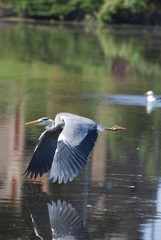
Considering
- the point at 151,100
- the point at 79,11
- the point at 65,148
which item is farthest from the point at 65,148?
the point at 79,11

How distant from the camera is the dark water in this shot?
30.3 ft

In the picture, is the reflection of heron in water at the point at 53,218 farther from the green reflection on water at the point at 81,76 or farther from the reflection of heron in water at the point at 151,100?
the reflection of heron in water at the point at 151,100

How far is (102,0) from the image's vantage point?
58.0 metres

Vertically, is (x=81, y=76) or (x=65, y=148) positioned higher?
(x=81, y=76)

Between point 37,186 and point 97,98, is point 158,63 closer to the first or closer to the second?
point 97,98

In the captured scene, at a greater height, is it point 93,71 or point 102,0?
point 102,0

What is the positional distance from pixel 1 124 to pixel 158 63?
15.4m

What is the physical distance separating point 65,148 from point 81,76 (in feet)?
50.5

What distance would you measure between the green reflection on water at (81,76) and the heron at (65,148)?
1.58 meters

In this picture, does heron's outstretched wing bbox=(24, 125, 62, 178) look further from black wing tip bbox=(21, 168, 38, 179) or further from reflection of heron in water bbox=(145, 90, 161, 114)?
reflection of heron in water bbox=(145, 90, 161, 114)

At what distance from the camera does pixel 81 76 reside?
2512 cm

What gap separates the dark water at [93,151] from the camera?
923 cm

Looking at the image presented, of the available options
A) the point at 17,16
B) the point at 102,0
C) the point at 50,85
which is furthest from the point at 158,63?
the point at 17,16

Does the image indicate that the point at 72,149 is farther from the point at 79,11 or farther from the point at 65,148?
the point at 79,11
